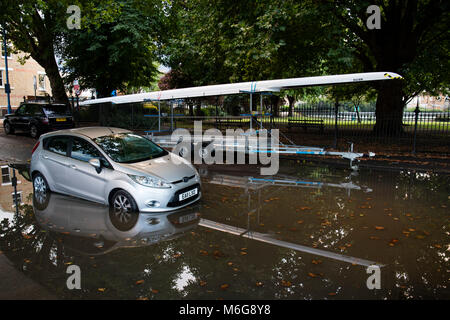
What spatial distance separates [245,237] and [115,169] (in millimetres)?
2931

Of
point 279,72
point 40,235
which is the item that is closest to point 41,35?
point 279,72

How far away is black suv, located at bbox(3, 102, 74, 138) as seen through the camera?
19188 mm

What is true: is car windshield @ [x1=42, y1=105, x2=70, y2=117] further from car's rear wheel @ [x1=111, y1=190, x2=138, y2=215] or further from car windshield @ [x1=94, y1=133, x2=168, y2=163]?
car's rear wheel @ [x1=111, y1=190, x2=138, y2=215]

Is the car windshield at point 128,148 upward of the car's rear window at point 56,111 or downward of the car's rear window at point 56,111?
downward

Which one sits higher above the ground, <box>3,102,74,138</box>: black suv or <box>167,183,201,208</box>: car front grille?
<box>3,102,74,138</box>: black suv

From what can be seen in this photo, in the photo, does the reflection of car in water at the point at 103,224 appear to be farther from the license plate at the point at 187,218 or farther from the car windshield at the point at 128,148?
the car windshield at the point at 128,148

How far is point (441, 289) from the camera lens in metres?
A: 3.95

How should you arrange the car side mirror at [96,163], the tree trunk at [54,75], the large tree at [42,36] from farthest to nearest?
the tree trunk at [54,75] < the large tree at [42,36] < the car side mirror at [96,163]

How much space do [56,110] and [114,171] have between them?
15364 millimetres

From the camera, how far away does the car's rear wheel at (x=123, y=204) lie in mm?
6570

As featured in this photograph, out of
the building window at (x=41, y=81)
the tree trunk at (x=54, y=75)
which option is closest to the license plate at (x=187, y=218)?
the tree trunk at (x=54, y=75)

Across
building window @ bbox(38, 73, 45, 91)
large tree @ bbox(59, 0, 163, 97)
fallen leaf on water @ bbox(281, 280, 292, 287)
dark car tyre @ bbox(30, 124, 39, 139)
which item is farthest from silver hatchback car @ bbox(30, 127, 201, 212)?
building window @ bbox(38, 73, 45, 91)

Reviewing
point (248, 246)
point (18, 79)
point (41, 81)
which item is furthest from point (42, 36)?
point (248, 246)

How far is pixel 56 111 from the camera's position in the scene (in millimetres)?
19672
